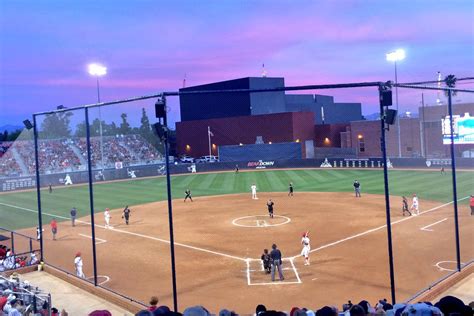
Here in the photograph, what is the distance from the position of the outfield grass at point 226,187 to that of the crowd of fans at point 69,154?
6.32 metres

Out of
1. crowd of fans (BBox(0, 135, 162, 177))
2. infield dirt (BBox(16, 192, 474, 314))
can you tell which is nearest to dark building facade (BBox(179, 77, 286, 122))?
crowd of fans (BBox(0, 135, 162, 177))

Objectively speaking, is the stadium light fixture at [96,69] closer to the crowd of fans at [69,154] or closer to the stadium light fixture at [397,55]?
the crowd of fans at [69,154]

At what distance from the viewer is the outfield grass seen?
4085 centimetres

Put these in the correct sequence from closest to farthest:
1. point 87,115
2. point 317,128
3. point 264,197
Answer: point 87,115 < point 264,197 < point 317,128

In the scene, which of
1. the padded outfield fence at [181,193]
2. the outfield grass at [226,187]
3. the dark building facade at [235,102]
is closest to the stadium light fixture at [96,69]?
the padded outfield fence at [181,193]

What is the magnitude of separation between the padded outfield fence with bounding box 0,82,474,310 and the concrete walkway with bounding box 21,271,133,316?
0.85 m

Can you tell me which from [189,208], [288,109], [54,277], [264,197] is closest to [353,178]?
[264,197]

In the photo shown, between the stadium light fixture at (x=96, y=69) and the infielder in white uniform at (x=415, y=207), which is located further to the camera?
the stadium light fixture at (x=96, y=69)

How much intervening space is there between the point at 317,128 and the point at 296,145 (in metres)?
8.47

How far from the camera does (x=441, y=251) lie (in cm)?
2111

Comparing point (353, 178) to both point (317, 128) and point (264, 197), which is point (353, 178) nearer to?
point (264, 197)

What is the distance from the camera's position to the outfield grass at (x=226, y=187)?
40.8 meters

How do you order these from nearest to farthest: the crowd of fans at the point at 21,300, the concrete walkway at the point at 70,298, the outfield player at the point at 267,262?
the crowd of fans at the point at 21,300, the concrete walkway at the point at 70,298, the outfield player at the point at 267,262

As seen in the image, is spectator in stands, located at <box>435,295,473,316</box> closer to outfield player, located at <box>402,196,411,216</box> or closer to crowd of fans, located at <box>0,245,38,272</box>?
crowd of fans, located at <box>0,245,38,272</box>
